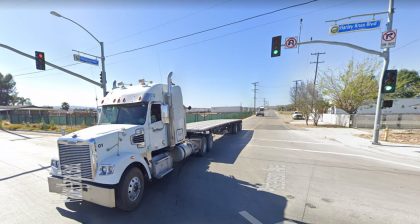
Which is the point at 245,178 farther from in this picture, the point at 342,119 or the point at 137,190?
the point at 342,119

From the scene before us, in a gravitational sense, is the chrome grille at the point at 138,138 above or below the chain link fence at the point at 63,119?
above

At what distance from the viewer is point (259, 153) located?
9.35 meters

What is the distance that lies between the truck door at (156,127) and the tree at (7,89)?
92.9 metres

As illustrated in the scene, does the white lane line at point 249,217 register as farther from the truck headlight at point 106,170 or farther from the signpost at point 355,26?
the signpost at point 355,26

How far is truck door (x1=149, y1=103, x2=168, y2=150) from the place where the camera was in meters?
5.26

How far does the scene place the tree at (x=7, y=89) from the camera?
6781 centimetres

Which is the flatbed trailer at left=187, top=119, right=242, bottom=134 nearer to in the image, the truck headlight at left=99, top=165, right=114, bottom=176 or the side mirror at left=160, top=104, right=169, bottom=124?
the side mirror at left=160, top=104, right=169, bottom=124

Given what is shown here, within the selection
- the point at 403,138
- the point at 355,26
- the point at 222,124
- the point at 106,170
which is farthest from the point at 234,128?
the point at 106,170

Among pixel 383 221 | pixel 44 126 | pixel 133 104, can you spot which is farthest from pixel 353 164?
pixel 44 126

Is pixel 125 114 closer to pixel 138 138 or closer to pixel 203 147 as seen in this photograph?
pixel 138 138

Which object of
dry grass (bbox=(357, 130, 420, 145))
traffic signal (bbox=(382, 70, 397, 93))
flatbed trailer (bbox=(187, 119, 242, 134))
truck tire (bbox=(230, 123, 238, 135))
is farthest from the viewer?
truck tire (bbox=(230, 123, 238, 135))

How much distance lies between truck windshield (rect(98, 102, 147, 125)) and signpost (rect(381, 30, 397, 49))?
42.2ft

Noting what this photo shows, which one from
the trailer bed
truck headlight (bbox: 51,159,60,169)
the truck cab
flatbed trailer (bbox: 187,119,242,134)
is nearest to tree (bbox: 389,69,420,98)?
flatbed trailer (bbox: 187,119,242,134)

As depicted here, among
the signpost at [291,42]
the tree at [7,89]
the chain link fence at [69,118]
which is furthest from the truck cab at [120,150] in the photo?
the tree at [7,89]
